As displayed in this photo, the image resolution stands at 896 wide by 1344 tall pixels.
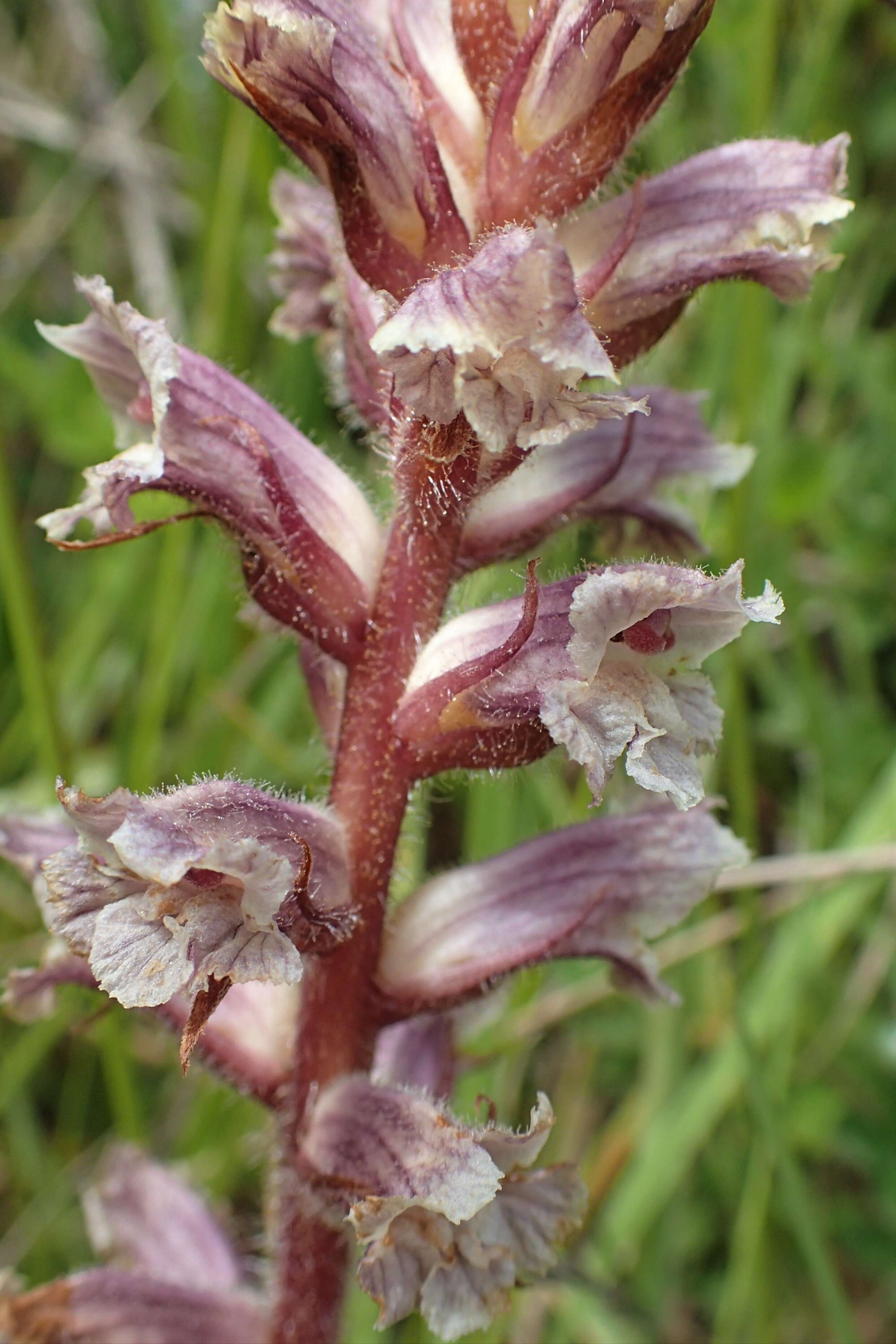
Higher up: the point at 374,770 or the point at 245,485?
the point at 245,485

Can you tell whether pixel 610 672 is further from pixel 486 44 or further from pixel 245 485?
pixel 486 44

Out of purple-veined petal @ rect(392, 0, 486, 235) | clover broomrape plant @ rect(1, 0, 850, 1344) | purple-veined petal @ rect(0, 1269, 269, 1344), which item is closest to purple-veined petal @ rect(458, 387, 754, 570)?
clover broomrape plant @ rect(1, 0, 850, 1344)

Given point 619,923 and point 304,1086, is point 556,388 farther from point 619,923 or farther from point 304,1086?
point 304,1086

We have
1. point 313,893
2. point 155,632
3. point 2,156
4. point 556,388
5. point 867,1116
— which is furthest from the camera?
point 2,156

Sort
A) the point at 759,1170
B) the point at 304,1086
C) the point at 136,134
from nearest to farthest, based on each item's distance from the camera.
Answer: the point at 304,1086 < the point at 759,1170 < the point at 136,134

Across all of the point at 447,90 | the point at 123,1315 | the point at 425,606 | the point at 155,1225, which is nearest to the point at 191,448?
the point at 425,606

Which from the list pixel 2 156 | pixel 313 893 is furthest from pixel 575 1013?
pixel 2 156

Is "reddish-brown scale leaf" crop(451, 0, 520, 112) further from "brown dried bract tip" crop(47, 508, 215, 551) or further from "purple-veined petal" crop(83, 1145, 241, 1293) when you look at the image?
"purple-veined petal" crop(83, 1145, 241, 1293)
